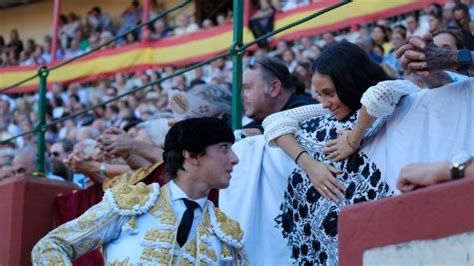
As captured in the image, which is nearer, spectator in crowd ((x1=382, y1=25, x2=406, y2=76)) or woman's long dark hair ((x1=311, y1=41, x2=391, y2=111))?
woman's long dark hair ((x1=311, y1=41, x2=391, y2=111))

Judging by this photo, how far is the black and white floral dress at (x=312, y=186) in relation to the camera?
4387 mm

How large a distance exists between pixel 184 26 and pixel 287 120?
11874 millimetres

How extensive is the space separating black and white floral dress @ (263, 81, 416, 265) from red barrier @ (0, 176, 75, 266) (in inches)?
69.4

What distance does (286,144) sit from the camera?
186 inches

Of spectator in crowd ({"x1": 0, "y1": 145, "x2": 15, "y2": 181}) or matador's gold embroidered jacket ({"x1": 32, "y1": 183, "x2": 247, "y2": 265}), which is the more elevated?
spectator in crowd ({"x1": 0, "y1": 145, "x2": 15, "y2": 181})

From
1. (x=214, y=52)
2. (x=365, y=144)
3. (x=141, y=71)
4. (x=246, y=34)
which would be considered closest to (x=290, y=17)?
(x=246, y=34)

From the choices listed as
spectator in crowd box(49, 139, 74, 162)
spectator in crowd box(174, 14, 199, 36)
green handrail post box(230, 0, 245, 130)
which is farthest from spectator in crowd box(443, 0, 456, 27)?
spectator in crowd box(174, 14, 199, 36)

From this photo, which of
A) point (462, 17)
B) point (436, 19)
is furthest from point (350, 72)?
point (436, 19)

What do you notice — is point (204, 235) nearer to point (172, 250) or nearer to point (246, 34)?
point (172, 250)

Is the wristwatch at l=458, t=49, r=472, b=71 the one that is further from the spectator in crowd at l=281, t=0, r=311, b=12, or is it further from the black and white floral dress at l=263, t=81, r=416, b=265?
the spectator in crowd at l=281, t=0, r=311, b=12

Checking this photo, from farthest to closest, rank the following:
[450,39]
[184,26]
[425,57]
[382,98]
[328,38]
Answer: [184,26], [328,38], [450,39], [382,98], [425,57]

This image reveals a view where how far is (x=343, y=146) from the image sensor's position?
4512mm

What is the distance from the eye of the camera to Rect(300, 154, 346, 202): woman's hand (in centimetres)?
450

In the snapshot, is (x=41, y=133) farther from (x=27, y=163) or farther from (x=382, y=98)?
(x=382, y=98)
